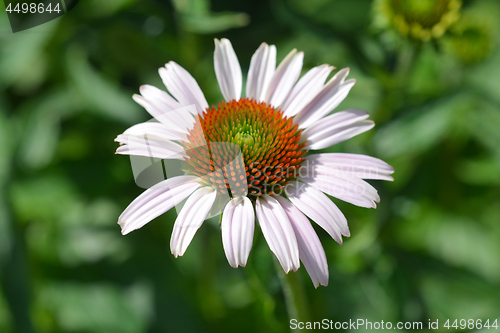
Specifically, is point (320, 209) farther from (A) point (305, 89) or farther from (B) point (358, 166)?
(A) point (305, 89)

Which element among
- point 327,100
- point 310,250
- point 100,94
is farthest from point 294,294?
point 100,94

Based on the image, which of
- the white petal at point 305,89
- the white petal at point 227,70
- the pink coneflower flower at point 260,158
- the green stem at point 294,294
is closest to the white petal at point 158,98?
the pink coneflower flower at point 260,158

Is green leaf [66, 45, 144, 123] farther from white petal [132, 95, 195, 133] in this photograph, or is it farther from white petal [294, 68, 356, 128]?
white petal [294, 68, 356, 128]

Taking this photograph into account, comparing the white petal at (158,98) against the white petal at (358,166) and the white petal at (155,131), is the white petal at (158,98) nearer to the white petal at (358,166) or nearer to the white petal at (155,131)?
the white petal at (155,131)

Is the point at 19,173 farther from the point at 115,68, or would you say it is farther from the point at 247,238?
the point at 247,238

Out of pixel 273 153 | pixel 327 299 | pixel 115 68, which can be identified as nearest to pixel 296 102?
pixel 273 153

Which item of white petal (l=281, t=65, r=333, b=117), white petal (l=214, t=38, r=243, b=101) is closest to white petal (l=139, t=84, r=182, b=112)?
white petal (l=214, t=38, r=243, b=101)
